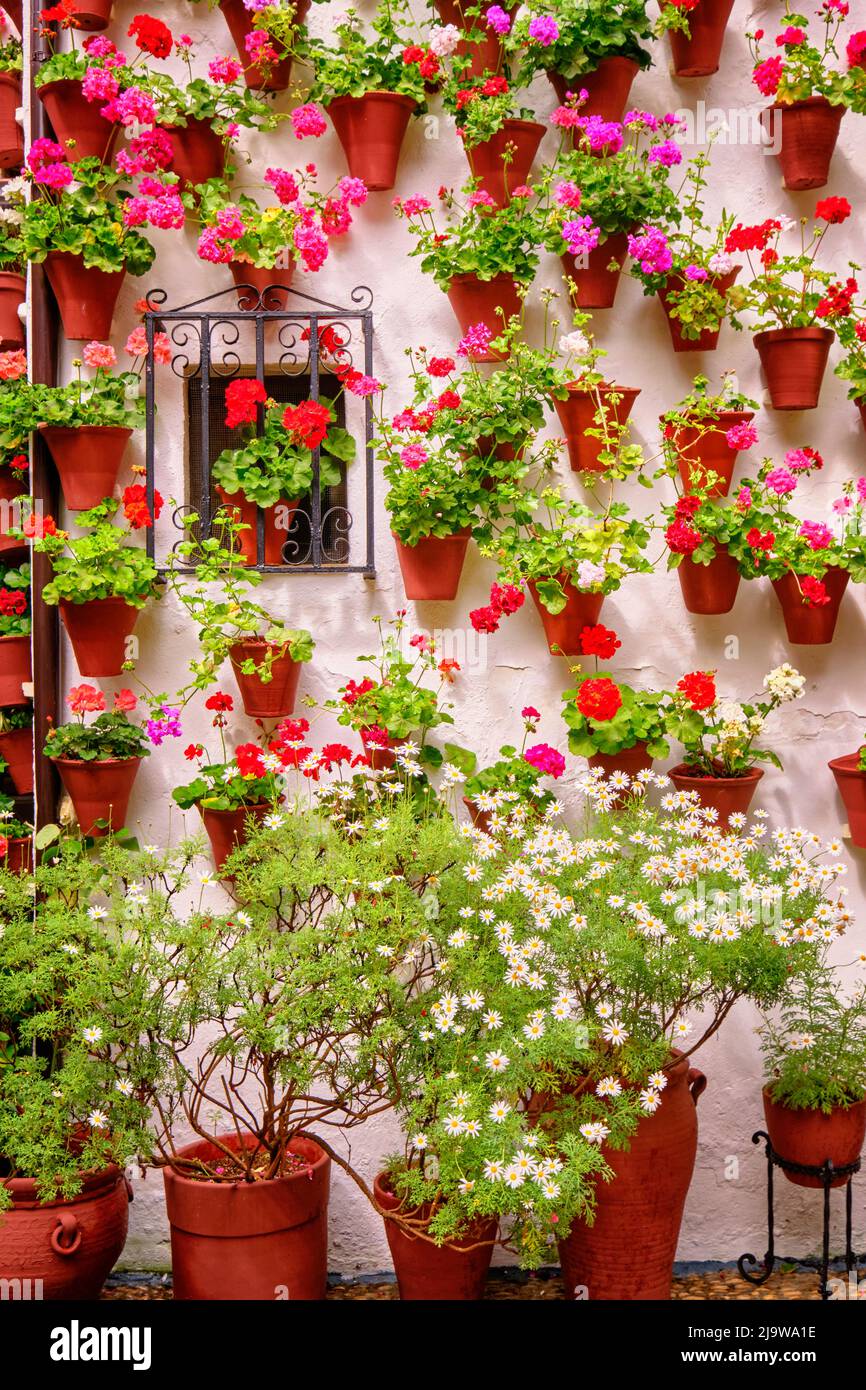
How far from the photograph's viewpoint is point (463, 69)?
3.66m

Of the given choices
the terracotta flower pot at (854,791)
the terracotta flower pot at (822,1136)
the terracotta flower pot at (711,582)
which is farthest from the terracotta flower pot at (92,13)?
the terracotta flower pot at (822,1136)

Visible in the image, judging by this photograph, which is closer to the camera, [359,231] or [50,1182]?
[50,1182]

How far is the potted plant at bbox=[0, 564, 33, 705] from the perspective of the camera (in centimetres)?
387

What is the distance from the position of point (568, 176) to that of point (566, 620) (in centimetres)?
124

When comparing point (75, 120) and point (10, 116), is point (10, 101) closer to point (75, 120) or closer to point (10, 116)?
point (10, 116)

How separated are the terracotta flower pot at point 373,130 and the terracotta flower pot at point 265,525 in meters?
0.97

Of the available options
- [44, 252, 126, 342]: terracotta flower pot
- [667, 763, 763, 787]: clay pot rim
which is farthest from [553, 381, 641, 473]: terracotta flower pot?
[44, 252, 126, 342]: terracotta flower pot

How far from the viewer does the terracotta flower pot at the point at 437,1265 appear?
3170 mm

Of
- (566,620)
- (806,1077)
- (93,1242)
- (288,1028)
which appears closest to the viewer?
(288,1028)

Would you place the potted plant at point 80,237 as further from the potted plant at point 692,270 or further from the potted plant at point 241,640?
the potted plant at point 692,270

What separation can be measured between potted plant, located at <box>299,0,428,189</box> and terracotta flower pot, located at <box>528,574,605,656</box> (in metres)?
1.30

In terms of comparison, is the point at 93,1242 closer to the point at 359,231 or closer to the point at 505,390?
the point at 505,390

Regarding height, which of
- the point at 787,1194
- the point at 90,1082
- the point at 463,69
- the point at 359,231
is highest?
the point at 463,69

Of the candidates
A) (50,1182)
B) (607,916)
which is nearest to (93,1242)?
(50,1182)
